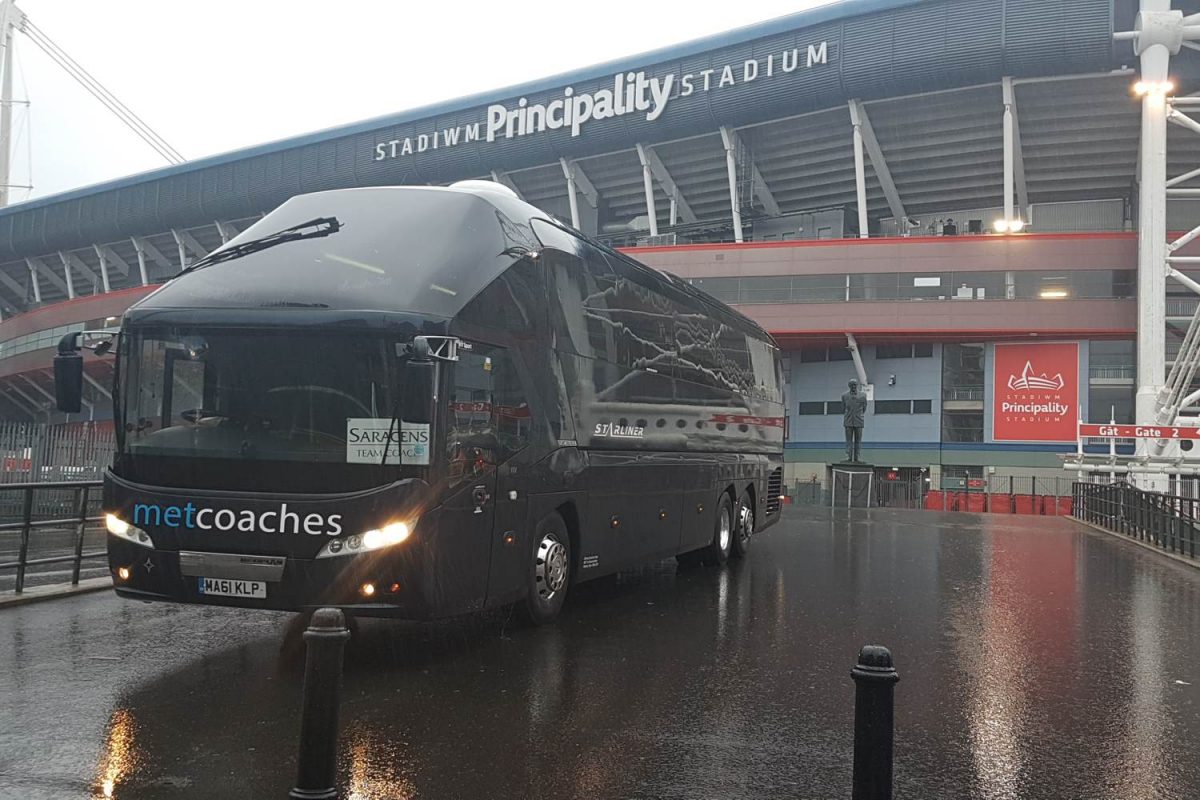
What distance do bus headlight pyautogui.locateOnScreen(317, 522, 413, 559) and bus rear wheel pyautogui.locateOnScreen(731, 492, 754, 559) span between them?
27.1ft

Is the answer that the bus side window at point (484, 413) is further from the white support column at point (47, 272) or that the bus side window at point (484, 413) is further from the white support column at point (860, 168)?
the white support column at point (47, 272)

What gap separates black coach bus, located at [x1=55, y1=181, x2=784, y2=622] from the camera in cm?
631

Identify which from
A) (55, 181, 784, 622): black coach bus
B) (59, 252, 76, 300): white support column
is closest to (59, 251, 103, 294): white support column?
(59, 252, 76, 300): white support column

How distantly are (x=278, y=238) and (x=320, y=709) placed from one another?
4.50 m

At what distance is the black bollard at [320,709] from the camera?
11.7 ft

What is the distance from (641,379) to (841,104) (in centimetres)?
3699

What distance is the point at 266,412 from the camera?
6.53 meters

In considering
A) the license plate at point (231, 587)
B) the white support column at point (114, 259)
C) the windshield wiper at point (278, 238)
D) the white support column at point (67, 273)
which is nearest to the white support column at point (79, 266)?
the white support column at point (67, 273)

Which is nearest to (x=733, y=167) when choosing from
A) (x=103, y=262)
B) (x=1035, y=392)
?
(x=1035, y=392)

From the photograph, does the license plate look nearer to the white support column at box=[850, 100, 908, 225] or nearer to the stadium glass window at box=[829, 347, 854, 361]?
the white support column at box=[850, 100, 908, 225]

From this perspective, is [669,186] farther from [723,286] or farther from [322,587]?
[322,587]

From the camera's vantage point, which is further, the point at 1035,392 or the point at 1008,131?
the point at 1035,392

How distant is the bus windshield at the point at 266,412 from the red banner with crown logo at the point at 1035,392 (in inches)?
1701

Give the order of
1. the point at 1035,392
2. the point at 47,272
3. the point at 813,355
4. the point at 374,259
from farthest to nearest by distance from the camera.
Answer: the point at 47,272, the point at 813,355, the point at 1035,392, the point at 374,259
